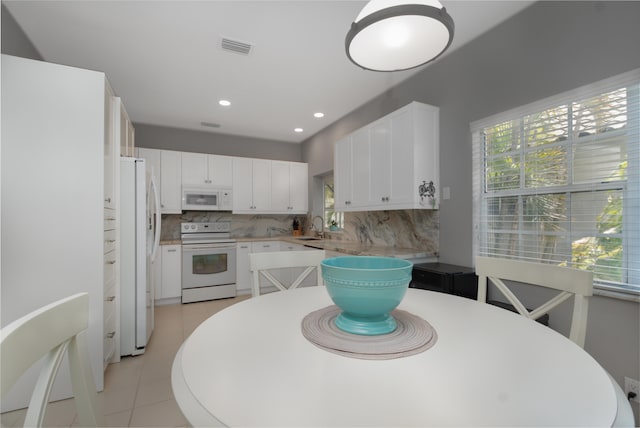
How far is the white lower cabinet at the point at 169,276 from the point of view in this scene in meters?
3.88

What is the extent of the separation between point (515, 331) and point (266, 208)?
428 centimetres

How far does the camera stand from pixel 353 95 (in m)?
3.47

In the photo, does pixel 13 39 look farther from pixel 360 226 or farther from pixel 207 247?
pixel 360 226

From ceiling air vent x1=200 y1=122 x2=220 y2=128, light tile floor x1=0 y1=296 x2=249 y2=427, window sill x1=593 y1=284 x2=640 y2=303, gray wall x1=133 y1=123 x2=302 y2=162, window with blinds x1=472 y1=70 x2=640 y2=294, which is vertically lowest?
light tile floor x1=0 y1=296 x2=249 y2=427

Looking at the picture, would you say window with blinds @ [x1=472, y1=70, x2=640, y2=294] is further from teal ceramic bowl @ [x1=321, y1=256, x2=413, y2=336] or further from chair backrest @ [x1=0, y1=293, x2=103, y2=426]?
chair backrest @ [x1=0, y1=293, x2=103, y2=426]

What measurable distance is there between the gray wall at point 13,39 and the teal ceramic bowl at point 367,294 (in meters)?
2.76

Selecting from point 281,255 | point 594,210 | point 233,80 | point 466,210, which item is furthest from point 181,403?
point 233,80

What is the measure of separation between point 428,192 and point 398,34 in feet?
5.67

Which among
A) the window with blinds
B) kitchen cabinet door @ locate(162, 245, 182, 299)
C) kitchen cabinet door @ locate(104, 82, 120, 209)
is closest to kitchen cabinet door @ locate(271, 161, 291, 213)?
kitchen cabinet door @ locate(162, 245, 182, 299)

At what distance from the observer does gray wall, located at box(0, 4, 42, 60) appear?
2.00 metres

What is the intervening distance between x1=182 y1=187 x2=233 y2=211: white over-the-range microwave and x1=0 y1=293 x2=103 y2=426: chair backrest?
3707 millimetres

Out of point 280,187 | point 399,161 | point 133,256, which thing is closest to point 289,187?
point 280,187

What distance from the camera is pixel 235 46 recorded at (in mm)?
2453

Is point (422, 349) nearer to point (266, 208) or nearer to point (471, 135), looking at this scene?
point (471, 135)
